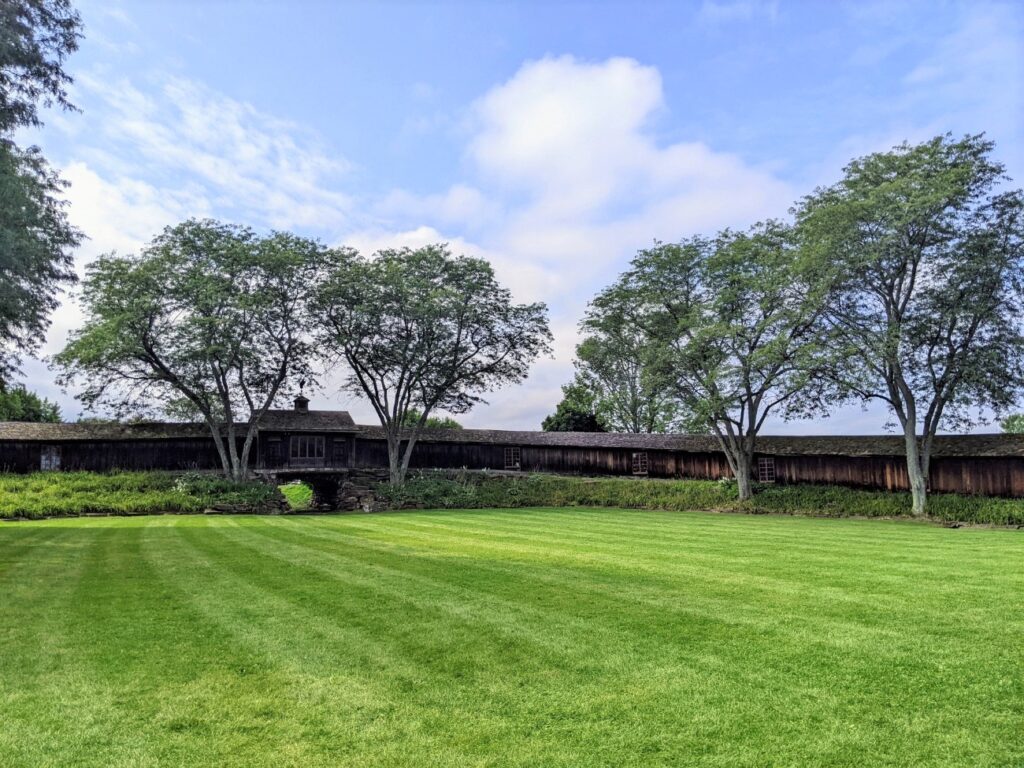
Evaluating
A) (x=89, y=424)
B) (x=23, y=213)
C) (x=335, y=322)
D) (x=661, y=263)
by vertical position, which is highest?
(x=661, y=263)

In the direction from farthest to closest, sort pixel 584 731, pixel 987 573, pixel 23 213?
pixel 23 213
pixel 987 573
pixel 584 731

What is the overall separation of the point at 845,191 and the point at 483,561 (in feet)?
86.8

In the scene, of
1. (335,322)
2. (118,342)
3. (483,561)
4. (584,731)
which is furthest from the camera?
(335,322)

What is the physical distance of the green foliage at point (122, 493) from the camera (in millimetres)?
27734

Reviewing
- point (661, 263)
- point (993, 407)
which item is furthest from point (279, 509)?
point (993, 407)

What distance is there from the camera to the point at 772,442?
38.2 meters

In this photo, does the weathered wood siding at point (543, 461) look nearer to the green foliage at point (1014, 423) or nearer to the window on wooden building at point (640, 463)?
the window on wooden building at point (640, 463)

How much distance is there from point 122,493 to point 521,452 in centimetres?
2531

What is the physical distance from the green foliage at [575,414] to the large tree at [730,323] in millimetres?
24298

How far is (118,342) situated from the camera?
3316cm

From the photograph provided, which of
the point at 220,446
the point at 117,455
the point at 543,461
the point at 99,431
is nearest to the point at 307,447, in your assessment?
the point at 220,446

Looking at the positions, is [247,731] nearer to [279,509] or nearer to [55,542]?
[55,542]

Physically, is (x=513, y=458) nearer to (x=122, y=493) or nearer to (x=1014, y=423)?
(x=122, y=493)

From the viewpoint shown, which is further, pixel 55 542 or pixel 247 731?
pixel 55 542
